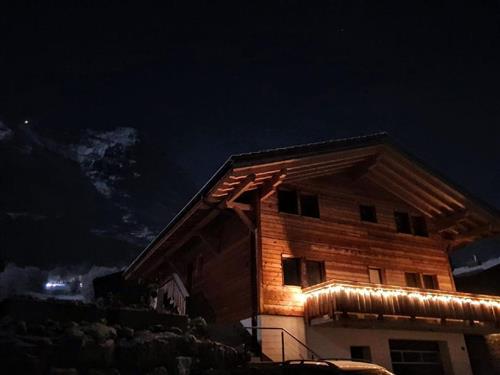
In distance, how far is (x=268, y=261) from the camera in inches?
623

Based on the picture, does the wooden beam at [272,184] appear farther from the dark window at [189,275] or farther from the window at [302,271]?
the dark window at [189,275]

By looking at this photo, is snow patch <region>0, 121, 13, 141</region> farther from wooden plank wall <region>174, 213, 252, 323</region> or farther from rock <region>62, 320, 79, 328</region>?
rock <region>62, 320, 79, 328</region>

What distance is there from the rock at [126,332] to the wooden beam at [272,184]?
27.4ft

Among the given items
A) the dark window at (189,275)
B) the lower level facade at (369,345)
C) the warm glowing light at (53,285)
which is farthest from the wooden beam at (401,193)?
the warm glowing light at (53,285)

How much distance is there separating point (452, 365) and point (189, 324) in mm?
12600

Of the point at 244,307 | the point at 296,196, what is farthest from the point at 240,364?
the point at 296,196

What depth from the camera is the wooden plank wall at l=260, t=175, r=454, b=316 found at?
622 inches

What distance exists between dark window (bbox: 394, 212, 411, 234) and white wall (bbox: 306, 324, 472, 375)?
510 centimetres

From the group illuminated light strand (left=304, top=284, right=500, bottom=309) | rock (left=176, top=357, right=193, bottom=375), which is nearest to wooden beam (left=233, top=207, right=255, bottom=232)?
illuminated light strand (left=304, top=284, right=500, bottom=309)

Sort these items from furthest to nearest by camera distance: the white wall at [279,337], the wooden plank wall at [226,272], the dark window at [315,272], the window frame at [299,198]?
1. the window frame at [299,198]
2. the dark window at [315,272]
3. the wooden plank wall at [226,272]
4. the white wall at [279,337]

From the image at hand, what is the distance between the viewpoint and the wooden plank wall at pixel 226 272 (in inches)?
653

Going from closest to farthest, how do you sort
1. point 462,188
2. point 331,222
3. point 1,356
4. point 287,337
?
point 1,356 < point 287,337 < point 331,222 < point 462,188

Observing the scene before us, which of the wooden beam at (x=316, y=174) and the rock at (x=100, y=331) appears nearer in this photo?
the rock at (x=100, y=331)

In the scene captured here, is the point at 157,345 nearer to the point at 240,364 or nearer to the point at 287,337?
the point at 240,364
